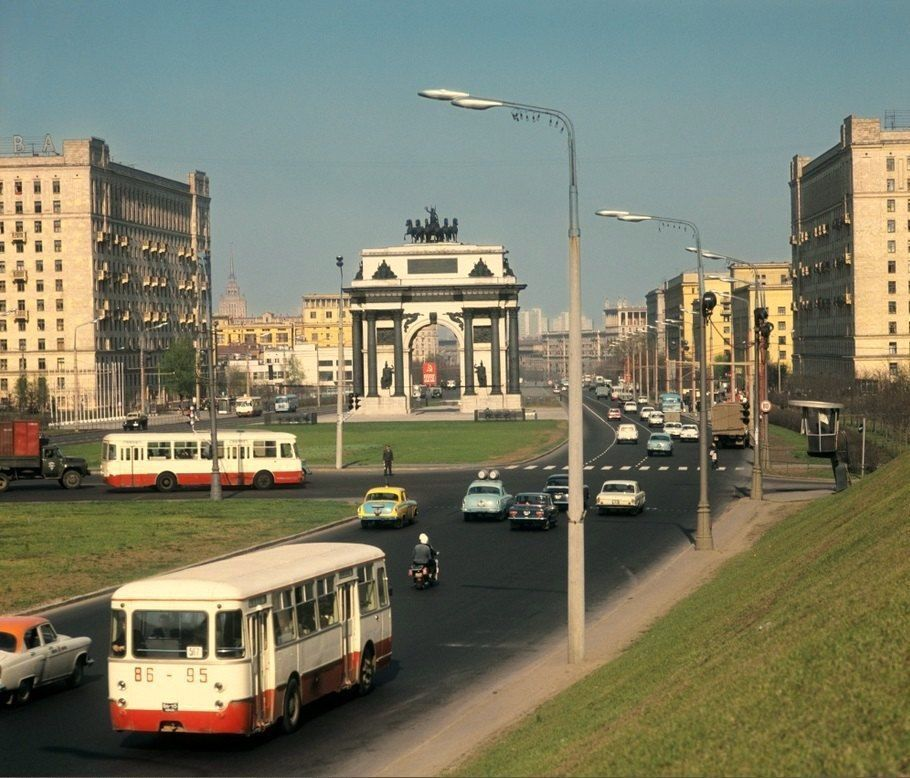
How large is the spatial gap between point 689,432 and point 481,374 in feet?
196

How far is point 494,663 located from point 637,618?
180 inches

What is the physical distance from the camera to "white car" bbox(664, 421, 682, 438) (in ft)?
366

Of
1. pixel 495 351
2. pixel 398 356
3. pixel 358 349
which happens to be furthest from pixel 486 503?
pixel 358 349

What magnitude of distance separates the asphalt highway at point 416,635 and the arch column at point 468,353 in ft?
327

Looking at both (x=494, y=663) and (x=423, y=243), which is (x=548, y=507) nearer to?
(x=494, y=663)

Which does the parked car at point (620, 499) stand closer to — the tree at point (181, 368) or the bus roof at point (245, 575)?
the bus roof at point (245, 575)

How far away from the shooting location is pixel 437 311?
168 metres

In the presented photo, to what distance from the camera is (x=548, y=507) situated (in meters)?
49.2

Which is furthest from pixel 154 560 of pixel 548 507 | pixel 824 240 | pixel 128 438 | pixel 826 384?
pixel 824 240

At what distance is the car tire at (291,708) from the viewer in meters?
20.7

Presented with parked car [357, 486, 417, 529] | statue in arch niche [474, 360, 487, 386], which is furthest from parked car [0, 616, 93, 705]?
statue in arch niche [474, 360, 487, 386]

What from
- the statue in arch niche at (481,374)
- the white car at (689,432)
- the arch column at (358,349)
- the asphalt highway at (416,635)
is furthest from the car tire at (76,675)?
the arch column at (358,349)

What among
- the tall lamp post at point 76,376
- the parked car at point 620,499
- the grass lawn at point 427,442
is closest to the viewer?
the parked car at point 620,499

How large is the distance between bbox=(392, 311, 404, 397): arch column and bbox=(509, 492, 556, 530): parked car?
11366 cm
